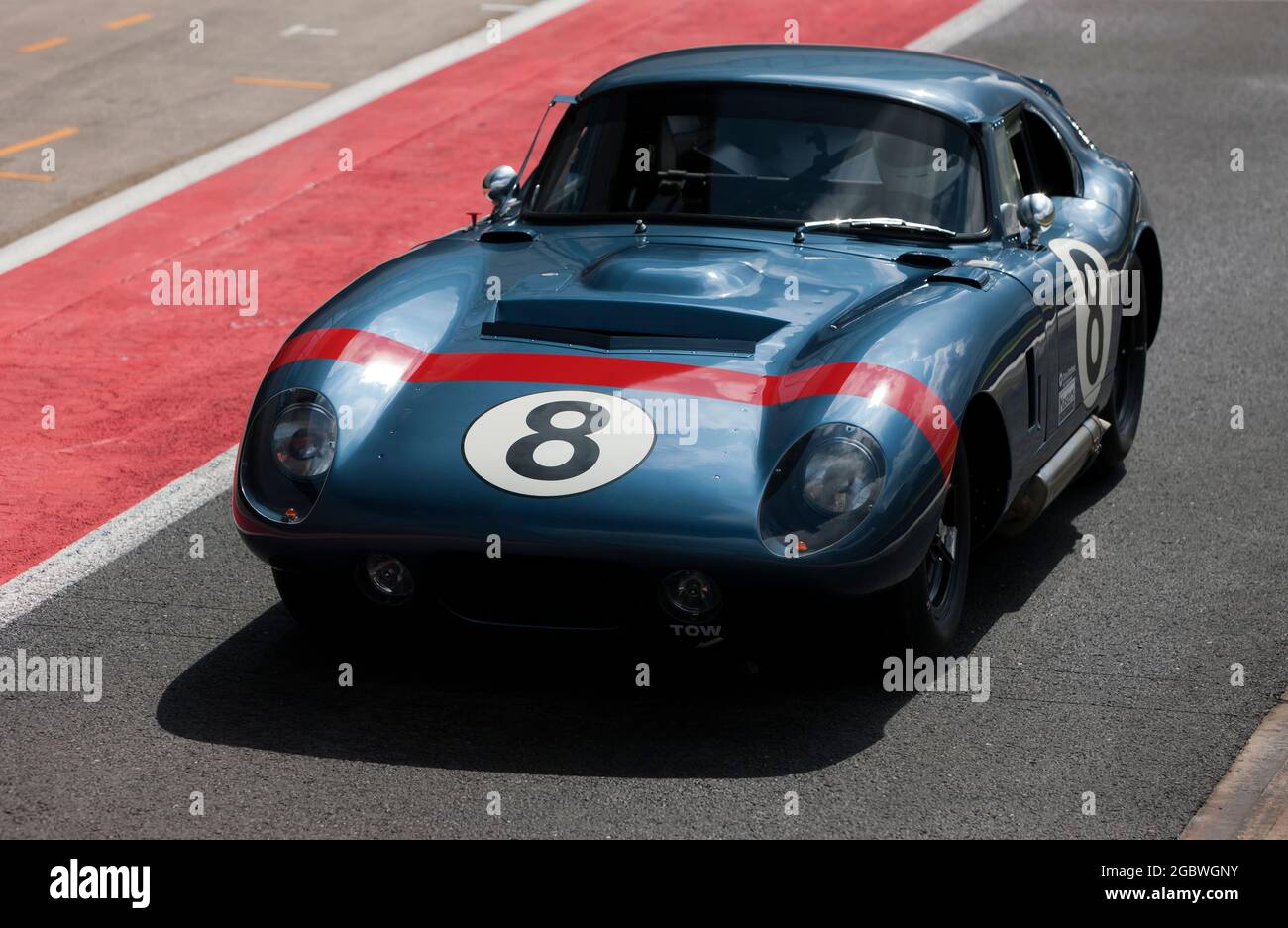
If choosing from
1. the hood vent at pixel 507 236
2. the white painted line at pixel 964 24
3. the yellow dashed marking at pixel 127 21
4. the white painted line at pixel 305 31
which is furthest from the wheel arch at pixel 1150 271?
the yellow dashed marking at pixel 127 21

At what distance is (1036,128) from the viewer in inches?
265

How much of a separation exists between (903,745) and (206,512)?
2.81 metres

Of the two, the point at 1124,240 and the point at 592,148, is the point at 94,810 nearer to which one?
the point at 592,148

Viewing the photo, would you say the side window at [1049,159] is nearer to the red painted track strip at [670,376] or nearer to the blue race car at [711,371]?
the blue race car at [711,371]

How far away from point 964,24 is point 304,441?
1175cm

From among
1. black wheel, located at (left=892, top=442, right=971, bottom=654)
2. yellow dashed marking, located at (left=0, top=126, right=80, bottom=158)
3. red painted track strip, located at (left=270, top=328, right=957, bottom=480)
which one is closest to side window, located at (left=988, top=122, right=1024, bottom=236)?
black wheel, located at (left=892, top=442, right=971, bottom=654)

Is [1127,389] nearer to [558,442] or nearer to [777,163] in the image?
[777,163]

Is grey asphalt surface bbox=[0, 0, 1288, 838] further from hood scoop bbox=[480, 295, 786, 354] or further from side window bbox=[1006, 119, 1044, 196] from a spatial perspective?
side window bbox=[1006, 119, 1044, 196]

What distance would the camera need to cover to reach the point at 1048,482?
5.77 metres

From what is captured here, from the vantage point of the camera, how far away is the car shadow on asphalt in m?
4.71

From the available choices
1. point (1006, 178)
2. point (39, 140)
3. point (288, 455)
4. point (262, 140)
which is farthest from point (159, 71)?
point (288, 455)

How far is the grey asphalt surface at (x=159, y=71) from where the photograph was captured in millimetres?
11742

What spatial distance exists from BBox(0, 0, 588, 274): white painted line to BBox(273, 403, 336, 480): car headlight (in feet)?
17.3
